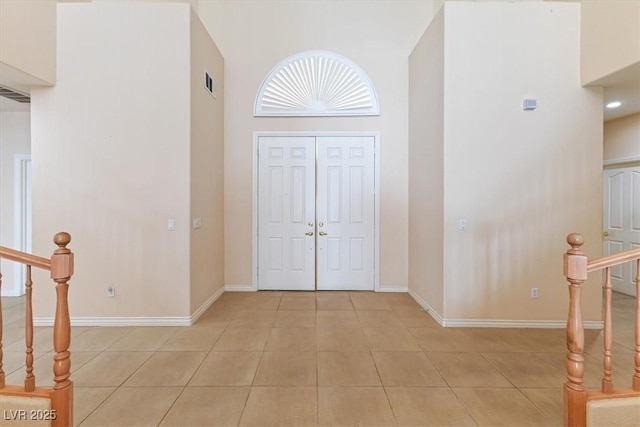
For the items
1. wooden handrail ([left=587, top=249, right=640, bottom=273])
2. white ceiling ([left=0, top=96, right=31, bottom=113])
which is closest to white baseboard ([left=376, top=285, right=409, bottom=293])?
wooden handrail ([left=587, top=249, right=640, bottom=273])

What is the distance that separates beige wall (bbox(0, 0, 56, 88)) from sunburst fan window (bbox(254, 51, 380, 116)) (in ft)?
8.27

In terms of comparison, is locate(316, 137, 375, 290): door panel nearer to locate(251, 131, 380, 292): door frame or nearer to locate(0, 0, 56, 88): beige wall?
locate(251, 131, 380, 292): door frame

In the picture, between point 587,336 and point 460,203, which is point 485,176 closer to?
point 460,203

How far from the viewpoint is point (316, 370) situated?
2775 millimetres

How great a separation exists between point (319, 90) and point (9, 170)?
4.80 meters

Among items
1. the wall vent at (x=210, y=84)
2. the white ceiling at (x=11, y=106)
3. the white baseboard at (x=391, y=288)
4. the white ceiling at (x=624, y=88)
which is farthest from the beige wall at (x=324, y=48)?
the white ceiling at (x=11, y=106)

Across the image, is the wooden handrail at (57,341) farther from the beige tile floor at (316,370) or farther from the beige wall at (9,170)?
the beige wall at (9,170)

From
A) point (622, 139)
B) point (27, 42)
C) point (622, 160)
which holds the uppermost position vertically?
point (27, 42)

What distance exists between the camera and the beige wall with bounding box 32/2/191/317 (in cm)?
374

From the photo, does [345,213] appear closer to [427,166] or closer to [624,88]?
[427,166]

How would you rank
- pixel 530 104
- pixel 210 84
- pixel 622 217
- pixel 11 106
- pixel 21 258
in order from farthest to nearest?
pixel 622 217 < pixel 11 106 < pixel 210 84 < pixel 530 104 < pixel 21 258

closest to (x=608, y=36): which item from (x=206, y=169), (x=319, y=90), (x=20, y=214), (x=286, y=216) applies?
(x=319, y=90)

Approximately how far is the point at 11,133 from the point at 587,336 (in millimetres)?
7989

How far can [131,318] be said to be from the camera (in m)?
3.80
